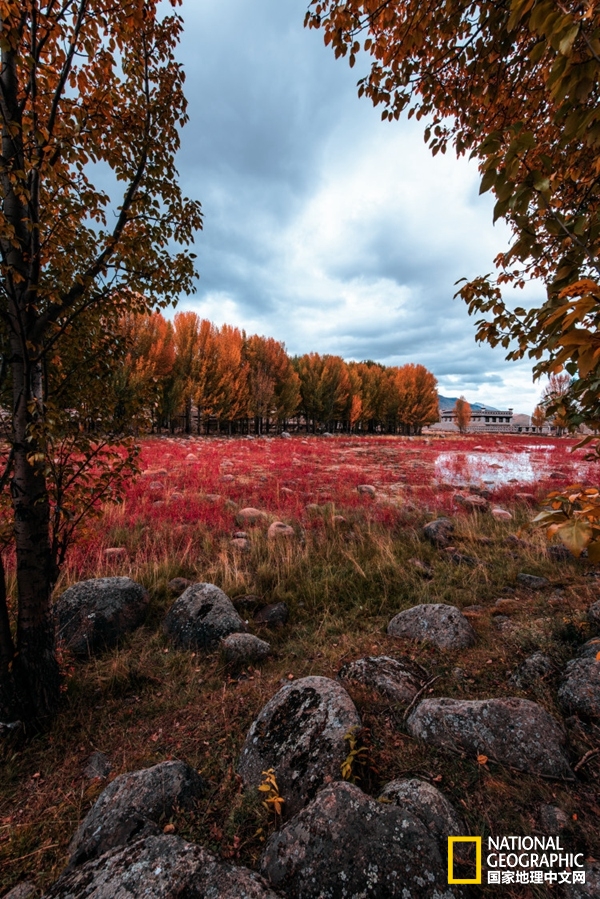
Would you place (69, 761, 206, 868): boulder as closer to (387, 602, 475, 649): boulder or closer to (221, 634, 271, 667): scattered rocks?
(221, 634, 271, 667): scattered rocks

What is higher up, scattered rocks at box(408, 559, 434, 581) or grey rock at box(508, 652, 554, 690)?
grey rock at box(508, 652, 554, 690)

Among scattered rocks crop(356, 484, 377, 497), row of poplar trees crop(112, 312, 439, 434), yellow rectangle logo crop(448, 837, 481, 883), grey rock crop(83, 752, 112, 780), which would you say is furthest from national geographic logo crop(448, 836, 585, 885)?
row of poplar trees crop(112, 312, 439, 434)

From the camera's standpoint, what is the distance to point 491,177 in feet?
3.44

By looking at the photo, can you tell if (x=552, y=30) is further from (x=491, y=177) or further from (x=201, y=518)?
(x=201, y=518)

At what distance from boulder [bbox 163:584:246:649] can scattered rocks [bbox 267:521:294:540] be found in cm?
213

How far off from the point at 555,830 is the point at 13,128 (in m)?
4.13

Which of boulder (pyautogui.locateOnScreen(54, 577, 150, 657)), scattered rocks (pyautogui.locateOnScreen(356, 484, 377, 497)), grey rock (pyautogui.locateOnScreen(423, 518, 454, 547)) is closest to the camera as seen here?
boulder (pyautogui.locateOnScreen(54, 577, 150, 657))

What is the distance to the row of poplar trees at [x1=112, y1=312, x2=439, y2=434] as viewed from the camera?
28875mm

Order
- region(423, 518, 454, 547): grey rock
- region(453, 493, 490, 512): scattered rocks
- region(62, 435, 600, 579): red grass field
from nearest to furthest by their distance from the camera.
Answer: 1. region(62, 435, 600, 579): red grass field
2. region(423, 518, 454, 547): grey rock
3. region(453, 493, 490, 512): scattered rocks

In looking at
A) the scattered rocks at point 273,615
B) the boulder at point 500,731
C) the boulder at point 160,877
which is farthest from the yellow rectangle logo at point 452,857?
the scattered rocks at point 273,615

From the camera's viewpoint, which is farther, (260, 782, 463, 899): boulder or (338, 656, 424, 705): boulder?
(338, 656, 424, 705): boulder

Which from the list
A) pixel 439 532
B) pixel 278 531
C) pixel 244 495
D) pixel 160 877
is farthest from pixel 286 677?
pixel 244 495

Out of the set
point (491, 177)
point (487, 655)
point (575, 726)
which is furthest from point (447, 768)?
point (491, 177)

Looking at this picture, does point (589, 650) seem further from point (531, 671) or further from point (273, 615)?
point (273, 615)
